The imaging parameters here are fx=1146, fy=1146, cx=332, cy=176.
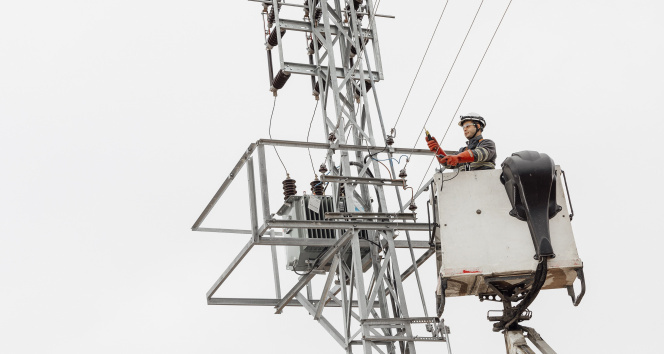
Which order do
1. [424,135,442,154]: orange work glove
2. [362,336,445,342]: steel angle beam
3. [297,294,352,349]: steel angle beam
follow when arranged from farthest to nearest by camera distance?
[297,294,352,349]: steel angle beam
[362,336,445,342]: steel angle beam
[424,135,442,154]: orange work glove

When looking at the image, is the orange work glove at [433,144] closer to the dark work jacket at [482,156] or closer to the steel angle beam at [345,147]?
the dark work jacket at [482,156]

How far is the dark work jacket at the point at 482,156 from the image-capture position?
13646 millimetres

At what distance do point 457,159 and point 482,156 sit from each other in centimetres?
33

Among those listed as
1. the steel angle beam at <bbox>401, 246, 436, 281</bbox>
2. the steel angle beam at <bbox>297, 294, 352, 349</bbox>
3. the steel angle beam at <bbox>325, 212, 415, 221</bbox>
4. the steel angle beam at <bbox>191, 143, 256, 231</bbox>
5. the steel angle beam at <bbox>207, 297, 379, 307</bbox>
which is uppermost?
the steel angle beam at <bbox>191, 143, 256, 231</bbox>

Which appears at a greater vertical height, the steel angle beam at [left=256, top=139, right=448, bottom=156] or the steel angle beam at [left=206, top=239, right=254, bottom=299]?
the steel angle beam at [left=256, top=139, right=448, bottom=156]

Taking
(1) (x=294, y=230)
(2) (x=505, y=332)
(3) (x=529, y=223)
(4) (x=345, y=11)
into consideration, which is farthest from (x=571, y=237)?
(4) (x=345, y=11)

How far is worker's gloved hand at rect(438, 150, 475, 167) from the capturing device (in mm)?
13484

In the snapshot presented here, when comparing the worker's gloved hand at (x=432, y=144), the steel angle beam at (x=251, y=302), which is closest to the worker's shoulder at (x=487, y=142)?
the worker's gloved hand at (x=432, y=144)

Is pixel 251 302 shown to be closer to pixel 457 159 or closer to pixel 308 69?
pixel 308 69

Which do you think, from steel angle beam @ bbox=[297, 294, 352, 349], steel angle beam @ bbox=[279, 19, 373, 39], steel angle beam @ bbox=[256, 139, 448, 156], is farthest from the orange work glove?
steel angle beam @ bbox=[279, 19, 373, 39]

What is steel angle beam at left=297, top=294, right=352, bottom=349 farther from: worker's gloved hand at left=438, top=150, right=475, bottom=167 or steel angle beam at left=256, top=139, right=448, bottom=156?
worker's gloved hand at left=438, top=150, right=475, bottom=167

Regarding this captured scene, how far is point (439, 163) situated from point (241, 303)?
5522 mm

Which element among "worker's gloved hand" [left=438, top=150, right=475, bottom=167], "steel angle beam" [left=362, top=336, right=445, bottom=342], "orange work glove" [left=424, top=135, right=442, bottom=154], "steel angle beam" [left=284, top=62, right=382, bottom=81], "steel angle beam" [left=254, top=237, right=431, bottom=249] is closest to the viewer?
"worker's gloved hand" [left=438, top=150, right=475, bottom=167]

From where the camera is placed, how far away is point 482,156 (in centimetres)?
1364
